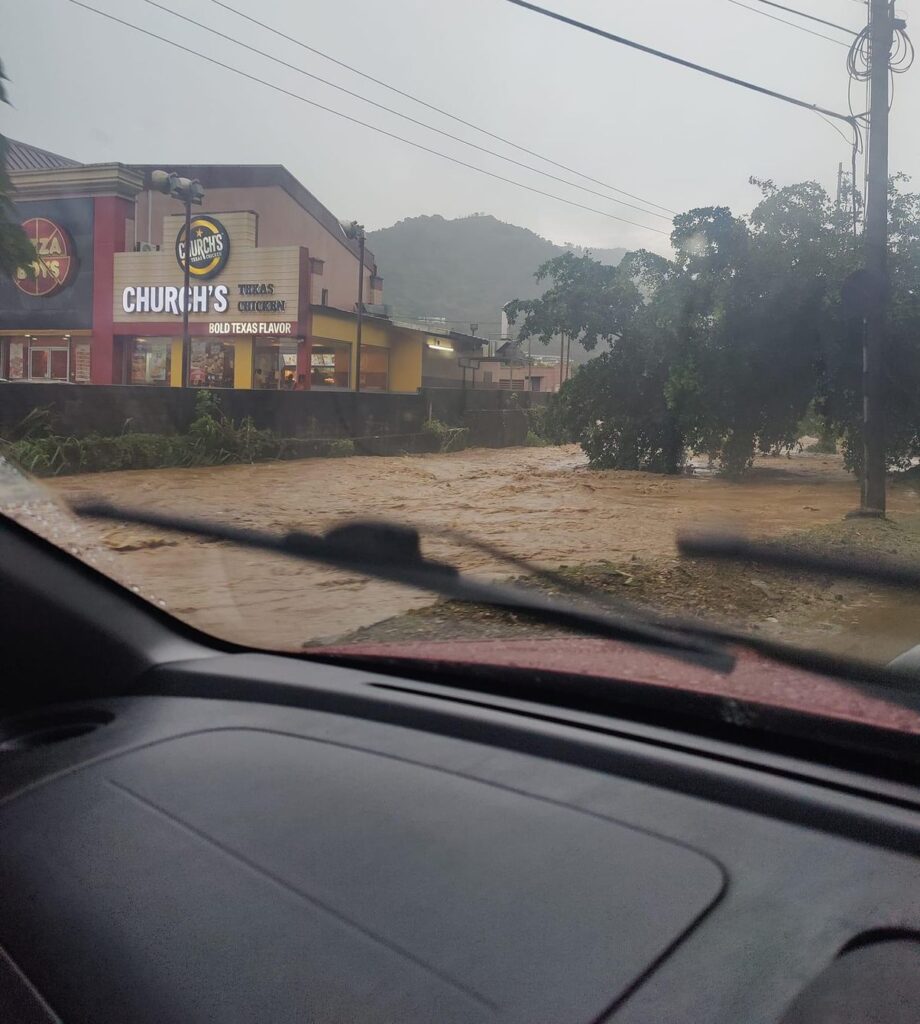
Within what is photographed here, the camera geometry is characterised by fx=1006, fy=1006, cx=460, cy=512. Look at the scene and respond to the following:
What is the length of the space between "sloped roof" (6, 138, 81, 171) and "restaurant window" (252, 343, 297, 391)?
961 mm

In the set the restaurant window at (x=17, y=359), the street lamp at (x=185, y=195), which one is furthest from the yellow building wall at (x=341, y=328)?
the restaurant window at (x=17, y=359)

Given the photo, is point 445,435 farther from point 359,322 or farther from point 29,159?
point 29,159

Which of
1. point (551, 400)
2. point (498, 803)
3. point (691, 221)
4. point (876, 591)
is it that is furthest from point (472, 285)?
point (498, 803)

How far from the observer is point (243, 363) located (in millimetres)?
3707

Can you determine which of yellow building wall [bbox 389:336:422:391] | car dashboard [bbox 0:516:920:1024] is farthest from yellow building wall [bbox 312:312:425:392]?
car dashboard [bbox 0:516:920:1024]

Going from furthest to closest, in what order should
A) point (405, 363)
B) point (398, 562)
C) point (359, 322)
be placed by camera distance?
point (405, 363)
point (359, 322)
point (398, 562)

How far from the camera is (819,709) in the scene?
158 centimetres

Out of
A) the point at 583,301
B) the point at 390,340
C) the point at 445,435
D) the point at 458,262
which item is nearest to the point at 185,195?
the point at 458,262

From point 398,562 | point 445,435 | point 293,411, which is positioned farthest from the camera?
point 445,435

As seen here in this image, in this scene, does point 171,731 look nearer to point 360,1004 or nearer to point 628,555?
point 360,1004

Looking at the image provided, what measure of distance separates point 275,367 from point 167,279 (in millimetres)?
530

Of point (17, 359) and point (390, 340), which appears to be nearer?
point (17, 359)

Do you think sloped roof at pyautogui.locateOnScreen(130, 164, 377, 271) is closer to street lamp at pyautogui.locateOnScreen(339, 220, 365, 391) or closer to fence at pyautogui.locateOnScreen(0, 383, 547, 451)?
street lamp at pyautogui.locateOnScreen(339, 220, 365, 391)

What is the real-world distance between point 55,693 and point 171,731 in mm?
545
